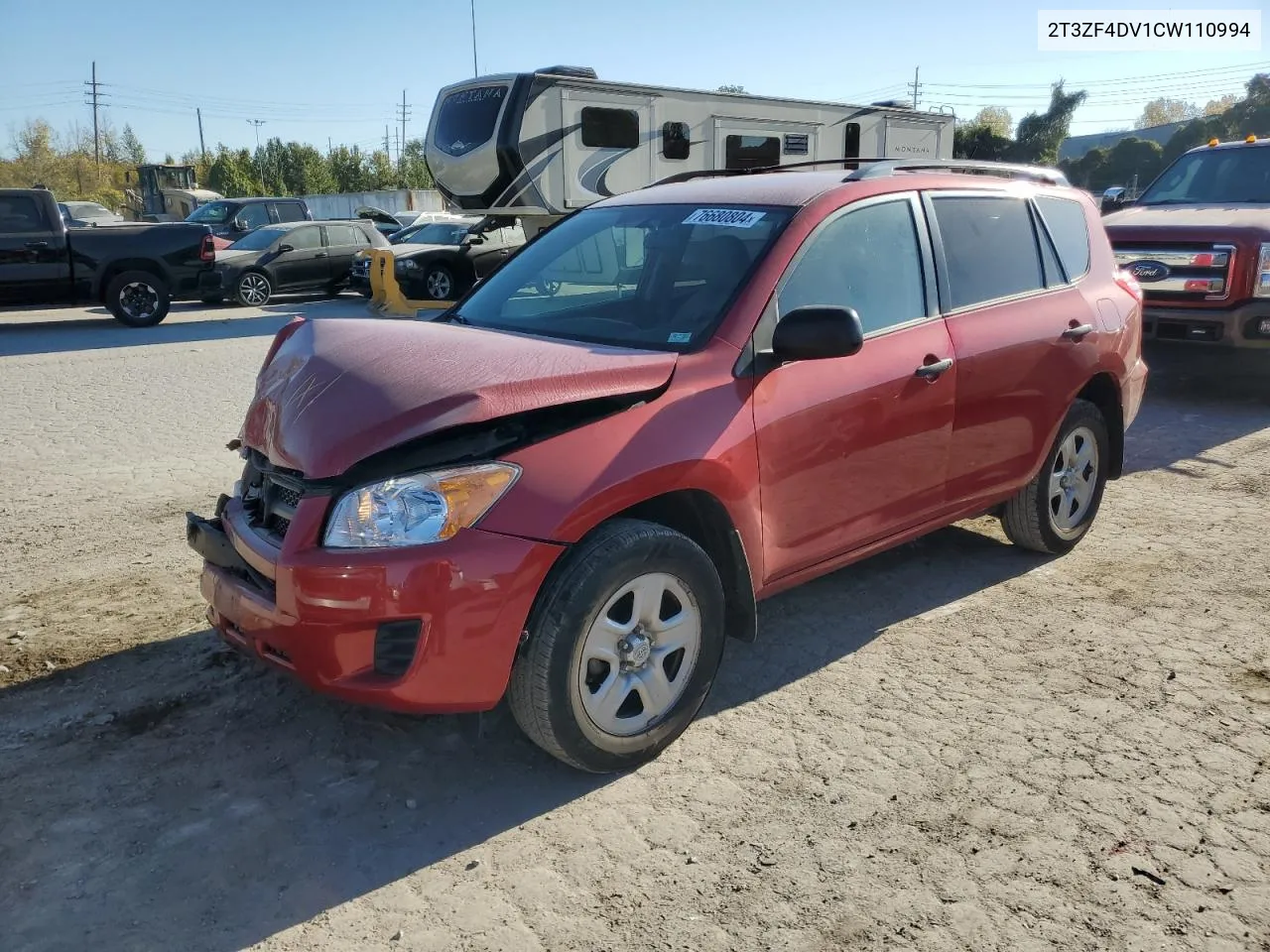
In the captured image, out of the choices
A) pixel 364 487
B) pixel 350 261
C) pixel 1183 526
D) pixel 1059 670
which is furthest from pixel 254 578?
pixel 350 261

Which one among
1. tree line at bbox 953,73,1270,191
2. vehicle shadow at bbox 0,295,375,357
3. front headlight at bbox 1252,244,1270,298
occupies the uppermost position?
tree line at bbox 953,73,1270,191

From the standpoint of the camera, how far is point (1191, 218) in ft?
29.9

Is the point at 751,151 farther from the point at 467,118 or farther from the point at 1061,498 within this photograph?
the point at 1061,498

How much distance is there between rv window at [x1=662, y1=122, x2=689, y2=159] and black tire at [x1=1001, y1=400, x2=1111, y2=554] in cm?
1154

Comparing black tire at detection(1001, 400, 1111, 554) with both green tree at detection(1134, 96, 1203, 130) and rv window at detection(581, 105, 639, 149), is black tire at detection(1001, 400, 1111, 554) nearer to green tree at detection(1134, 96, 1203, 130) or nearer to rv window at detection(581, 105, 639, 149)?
rv window at detection(581, 105, 639, 149)

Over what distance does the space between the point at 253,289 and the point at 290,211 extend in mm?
4616

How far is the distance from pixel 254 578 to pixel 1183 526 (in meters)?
4.89

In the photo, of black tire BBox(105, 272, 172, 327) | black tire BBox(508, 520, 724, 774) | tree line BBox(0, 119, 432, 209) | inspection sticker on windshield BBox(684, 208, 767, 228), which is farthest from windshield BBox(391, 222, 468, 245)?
tree line BBox(0, 119, 432, 209)

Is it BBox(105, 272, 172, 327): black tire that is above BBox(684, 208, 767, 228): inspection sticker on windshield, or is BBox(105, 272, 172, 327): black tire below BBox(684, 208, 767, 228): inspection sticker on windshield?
below

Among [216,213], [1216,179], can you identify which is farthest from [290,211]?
[1216,179]

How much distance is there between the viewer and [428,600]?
280 centimetres

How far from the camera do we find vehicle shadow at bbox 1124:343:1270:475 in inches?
289

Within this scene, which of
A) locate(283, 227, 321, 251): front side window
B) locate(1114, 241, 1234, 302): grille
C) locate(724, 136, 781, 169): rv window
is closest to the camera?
locate(1114, 241, 1234, 302): grille

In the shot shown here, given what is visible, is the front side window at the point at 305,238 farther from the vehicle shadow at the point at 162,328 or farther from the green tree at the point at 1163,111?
the green tree at the point at 1163,111
